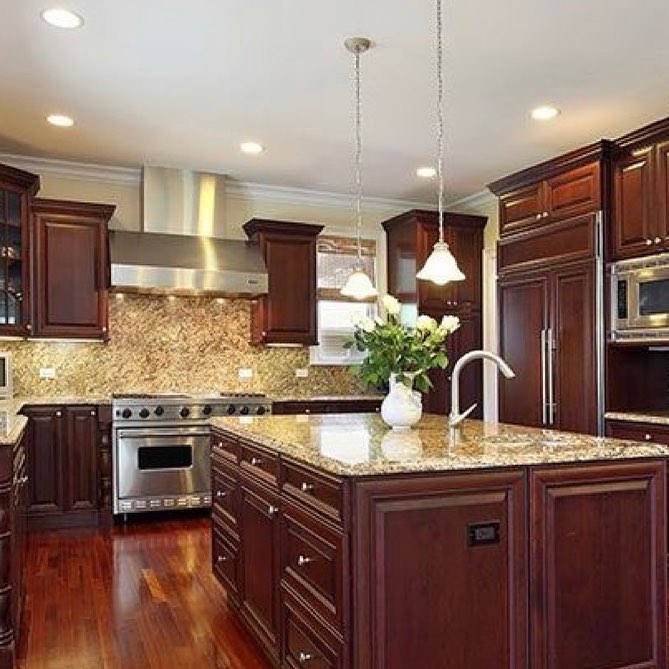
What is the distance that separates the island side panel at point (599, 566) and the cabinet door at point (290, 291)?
4067 mm

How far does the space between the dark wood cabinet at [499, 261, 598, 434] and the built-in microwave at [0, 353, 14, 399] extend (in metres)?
3.76

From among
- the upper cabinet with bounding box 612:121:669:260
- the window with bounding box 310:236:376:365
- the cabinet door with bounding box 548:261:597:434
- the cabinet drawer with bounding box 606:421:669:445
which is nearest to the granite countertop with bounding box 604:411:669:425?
the cabinet drawer with bounding box 606:421:669:445

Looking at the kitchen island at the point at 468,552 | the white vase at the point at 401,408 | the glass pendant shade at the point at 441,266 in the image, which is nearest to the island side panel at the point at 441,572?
the kitchen island at the point at 468,552

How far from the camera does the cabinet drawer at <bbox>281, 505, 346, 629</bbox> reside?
204 cm

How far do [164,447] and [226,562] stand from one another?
222cm

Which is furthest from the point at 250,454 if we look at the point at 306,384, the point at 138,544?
the point at 306,384

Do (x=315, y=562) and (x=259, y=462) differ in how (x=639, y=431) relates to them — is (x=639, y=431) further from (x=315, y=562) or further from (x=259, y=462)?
(x=315, y=562)

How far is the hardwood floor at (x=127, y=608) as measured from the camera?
285cm

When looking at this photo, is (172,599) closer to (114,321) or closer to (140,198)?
(114,321)

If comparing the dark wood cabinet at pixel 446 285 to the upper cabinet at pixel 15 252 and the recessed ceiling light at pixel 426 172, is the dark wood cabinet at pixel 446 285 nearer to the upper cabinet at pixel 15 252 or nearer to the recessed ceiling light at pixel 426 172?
the recessed ceiling light at pixel 426 172

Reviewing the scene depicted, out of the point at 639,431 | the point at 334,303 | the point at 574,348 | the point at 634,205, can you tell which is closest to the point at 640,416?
the point at 639,431

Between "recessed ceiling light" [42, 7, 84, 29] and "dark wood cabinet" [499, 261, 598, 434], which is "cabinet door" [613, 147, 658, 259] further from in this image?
"recessed ceiling light" [42, 7, 84, 29]

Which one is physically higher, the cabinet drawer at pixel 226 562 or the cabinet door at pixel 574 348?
the cabinet door at pixel 574 348

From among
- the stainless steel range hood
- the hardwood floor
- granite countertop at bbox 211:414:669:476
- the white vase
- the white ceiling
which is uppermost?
the white ceiling
